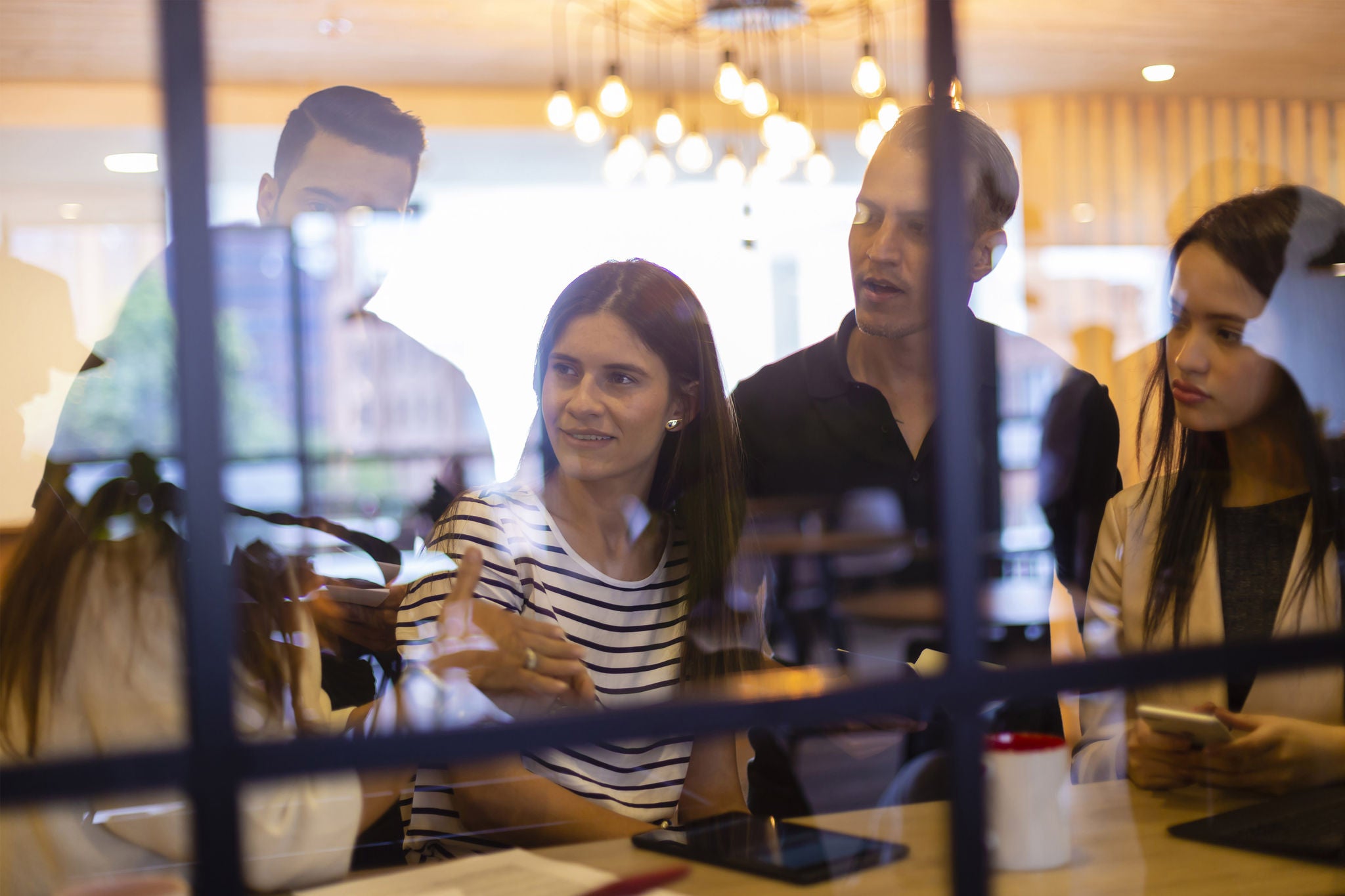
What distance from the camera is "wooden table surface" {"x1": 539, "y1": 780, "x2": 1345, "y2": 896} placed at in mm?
783

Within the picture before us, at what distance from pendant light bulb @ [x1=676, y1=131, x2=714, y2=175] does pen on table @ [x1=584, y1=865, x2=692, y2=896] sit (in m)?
3.67

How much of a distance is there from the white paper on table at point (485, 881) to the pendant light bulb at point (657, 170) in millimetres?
4223

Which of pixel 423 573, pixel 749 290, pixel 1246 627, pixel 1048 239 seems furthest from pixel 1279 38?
pixel 423 573

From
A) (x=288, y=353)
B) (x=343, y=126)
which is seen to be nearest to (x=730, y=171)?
(x=288, y=353)

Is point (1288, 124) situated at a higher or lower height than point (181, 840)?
higher

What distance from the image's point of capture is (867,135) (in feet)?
13.7

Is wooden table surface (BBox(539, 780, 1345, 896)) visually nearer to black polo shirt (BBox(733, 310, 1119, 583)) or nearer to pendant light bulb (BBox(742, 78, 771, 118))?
black polo shirt (BBox(733, 310, 1119, 583))

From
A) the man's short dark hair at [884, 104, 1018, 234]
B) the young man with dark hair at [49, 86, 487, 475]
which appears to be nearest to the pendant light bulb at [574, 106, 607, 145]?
the young man with dark hair at [49, 86, 487, 475]

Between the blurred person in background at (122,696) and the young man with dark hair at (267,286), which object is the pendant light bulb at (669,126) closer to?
the young man with dark hair at (267,286)

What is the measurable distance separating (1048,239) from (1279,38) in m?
1.61

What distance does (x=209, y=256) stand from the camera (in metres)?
0.42

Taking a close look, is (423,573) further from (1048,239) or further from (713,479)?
(1048,239)

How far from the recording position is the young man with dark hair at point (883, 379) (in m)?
1.40

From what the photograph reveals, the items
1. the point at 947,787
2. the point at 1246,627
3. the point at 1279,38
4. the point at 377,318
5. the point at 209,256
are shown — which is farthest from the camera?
the point at 1279,38
